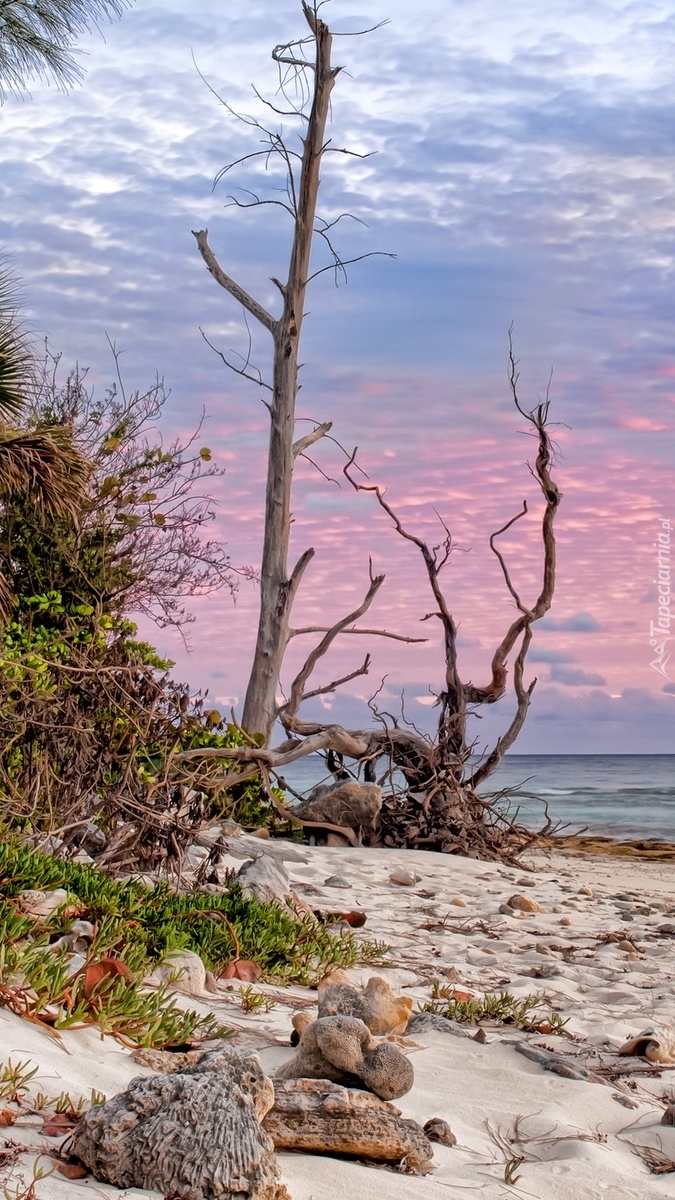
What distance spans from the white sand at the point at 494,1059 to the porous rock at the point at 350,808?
292 centimetres

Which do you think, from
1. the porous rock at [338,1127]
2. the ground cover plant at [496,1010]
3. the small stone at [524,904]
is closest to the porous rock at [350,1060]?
the porous rock at [338,1127]

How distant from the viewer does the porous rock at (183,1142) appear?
2.19 m

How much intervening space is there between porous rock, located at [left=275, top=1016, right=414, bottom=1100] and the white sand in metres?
0.13

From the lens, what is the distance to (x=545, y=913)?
7668 millimetres

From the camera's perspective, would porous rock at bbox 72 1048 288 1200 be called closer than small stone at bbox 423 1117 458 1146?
Yes

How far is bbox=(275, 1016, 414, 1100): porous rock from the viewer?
300cm

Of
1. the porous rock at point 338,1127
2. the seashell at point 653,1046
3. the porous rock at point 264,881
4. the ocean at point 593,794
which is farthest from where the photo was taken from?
the ocean at point 593,794

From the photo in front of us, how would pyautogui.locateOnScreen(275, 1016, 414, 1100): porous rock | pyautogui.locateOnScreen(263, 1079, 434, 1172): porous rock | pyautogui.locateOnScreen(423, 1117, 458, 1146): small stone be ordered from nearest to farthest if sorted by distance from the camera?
pyautogui.locateOnScreen(263, 1079, 434, 1172): porous rock, pyautogui.locateOnScreen(423, 1117, 458, 1146): small stone, pyautogui.locateOnScreen(275, 1016, 414, 1100): porous rock

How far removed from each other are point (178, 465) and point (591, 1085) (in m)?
10.8

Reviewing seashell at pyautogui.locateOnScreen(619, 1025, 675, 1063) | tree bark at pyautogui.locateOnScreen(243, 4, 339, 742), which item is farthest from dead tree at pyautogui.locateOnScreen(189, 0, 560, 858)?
seashell at pyautogui.locateOnScreen(619, 1025, 675, 1063)

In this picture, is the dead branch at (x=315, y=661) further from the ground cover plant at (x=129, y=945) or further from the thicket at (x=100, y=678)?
the ground cover plant at (x=129, y=945)

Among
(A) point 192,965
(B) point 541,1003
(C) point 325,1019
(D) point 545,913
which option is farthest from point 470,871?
(C) point 325,1019

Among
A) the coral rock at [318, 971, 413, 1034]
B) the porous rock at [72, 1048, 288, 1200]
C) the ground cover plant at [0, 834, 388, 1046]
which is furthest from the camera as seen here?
the coral rock at [318, 971, 413, 1034]

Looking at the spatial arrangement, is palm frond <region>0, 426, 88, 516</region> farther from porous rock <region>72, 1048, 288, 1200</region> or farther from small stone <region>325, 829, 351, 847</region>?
porous rock <region>72, 1048, 288, 1200</region>
